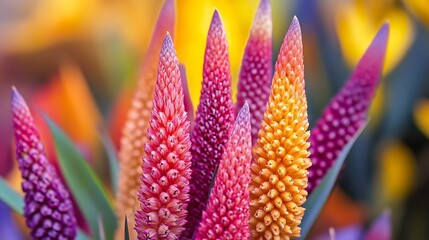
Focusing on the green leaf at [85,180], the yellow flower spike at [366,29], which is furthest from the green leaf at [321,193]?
the yellow flower spike at [366,29]

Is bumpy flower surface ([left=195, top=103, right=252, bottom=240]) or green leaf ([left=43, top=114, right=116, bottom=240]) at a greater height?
bumpy flower surface ([left=195, top=103, right=252, bottom=240])

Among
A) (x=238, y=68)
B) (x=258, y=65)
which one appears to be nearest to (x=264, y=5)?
(x=258, y=65)

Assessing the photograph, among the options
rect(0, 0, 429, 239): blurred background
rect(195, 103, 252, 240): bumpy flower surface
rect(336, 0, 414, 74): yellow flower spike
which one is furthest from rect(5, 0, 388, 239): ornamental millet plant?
rect(336, 0, 414, 74): yellow flower spike

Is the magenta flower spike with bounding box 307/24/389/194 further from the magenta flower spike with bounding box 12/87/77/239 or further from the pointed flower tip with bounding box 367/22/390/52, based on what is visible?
the magenta flower spike with bounding box 12/87/77/239

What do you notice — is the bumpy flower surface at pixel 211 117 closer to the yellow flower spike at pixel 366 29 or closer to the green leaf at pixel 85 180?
the green leaf at pixel 85 180

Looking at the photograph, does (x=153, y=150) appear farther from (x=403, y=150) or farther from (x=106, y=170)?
(x=403, y=150)
